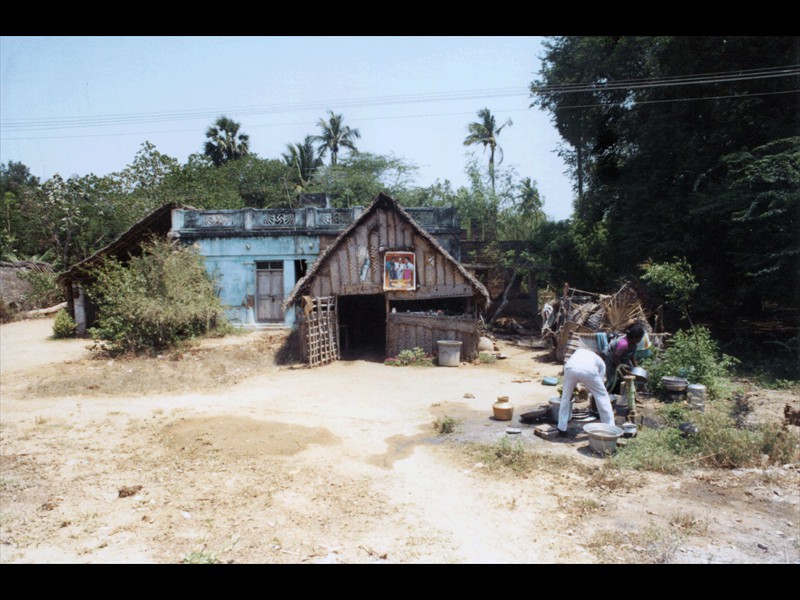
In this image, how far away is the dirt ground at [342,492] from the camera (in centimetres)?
413

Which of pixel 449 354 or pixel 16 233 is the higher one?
pixel 16 233

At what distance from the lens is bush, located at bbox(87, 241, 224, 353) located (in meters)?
14.3

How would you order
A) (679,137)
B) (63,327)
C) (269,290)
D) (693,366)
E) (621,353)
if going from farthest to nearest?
(269,290), (63,327), (679,137), (693,366), (621,353)

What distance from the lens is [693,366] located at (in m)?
9.28

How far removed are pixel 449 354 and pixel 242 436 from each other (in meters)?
7.48

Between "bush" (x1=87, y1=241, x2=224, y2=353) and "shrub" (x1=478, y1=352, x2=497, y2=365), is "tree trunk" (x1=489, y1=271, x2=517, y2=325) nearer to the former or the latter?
"shrub" (x1=478, y1=352, x2=497, y2=365)

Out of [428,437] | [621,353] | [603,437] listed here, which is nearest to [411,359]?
[428,437]

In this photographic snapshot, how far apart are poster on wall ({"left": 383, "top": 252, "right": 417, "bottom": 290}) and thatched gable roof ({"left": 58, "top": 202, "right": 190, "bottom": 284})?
31.0 ft

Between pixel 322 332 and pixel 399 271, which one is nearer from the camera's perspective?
pixel 322 332

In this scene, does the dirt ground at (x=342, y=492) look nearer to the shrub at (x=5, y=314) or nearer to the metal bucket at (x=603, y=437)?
the metal bucket at (x=603, y=437)

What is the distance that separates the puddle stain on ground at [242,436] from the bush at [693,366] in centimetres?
645

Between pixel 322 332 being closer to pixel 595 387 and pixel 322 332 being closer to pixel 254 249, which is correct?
pixel 254 249

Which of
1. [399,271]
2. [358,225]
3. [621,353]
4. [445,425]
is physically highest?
[358,225]

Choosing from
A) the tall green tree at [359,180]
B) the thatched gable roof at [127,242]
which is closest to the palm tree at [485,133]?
the tall green tree at [359,180]
